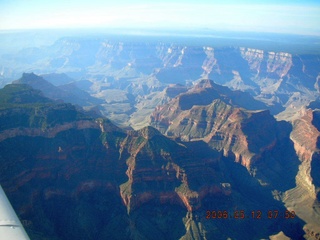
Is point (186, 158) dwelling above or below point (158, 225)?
above

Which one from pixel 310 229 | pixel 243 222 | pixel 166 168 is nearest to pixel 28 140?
pixel 166 168

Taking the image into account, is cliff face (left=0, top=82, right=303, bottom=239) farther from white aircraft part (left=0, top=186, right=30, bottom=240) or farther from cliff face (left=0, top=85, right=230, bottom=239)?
white aircraft part (left=0, top=186, right=30, bottom=240)

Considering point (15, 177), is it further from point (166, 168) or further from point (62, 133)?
point (166, 168)

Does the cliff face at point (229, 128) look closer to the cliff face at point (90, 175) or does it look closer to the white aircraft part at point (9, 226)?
the cliff face at point (90, 175)
